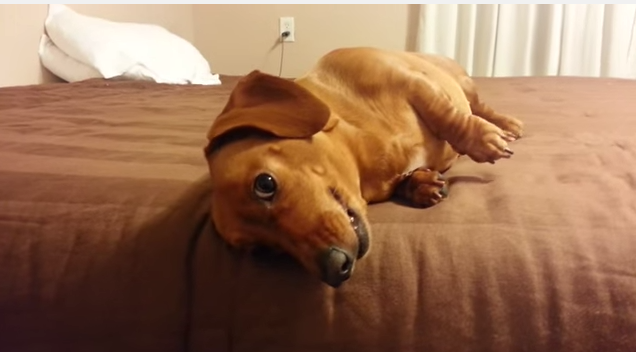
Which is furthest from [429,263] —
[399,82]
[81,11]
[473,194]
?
[81,11]

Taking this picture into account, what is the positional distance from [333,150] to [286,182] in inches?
4.9

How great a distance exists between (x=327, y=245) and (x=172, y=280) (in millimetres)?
194

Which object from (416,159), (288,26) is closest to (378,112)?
(416,159)

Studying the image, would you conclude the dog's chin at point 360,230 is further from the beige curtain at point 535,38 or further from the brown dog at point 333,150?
the beige curtain at point 535,38

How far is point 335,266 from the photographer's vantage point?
0.71 metres

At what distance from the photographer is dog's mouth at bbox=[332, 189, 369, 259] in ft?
2.48

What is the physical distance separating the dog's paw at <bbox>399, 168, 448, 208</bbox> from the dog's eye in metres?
0.21

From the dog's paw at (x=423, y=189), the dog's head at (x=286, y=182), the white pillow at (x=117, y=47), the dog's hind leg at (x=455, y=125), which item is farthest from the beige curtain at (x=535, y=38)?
the dog's head at (x=286, y=182)

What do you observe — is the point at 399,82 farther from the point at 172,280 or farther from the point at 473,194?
the point at 172,280

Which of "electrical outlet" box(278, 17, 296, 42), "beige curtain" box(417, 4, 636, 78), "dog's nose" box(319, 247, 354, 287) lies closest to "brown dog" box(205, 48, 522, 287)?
"dog's nose" box(319, 247, 354, 287)

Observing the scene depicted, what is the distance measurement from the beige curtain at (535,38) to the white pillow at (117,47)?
1.23 m

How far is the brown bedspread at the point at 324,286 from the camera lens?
731mm

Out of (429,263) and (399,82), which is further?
(399,82)

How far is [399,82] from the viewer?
3.50 ft
